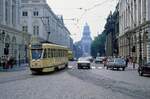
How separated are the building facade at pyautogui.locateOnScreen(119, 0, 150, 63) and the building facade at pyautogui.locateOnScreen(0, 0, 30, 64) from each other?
19.8m

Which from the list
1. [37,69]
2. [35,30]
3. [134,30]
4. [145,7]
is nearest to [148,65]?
[37,69]

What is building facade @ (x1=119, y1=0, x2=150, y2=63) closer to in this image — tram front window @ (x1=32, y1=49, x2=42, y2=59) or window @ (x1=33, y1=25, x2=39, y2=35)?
tram front window @ (x1=32, y1=49, x2=42, y2=59)

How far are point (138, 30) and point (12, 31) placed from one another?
22.0 metres

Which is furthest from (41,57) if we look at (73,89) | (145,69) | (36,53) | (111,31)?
(111,31)

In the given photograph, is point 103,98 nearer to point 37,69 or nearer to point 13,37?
point 37,69

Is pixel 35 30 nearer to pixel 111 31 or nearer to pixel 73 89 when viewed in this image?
pixel 111 31

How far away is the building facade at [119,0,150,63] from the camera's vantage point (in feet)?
207

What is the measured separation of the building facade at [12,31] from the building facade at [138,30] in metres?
19.8

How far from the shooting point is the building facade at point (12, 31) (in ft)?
221

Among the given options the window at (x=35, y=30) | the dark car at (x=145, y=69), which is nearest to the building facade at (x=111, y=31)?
the window at (x=35, y=30)

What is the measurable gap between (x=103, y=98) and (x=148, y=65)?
70.9ft

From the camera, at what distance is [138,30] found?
6938 centimetres

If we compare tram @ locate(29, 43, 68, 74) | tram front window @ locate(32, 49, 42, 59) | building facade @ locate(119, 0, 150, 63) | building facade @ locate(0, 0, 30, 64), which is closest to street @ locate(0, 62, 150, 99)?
tram @ locate(29, 43, 68, 74)

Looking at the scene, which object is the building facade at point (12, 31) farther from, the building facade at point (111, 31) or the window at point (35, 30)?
the building facade at point (111, 31)
